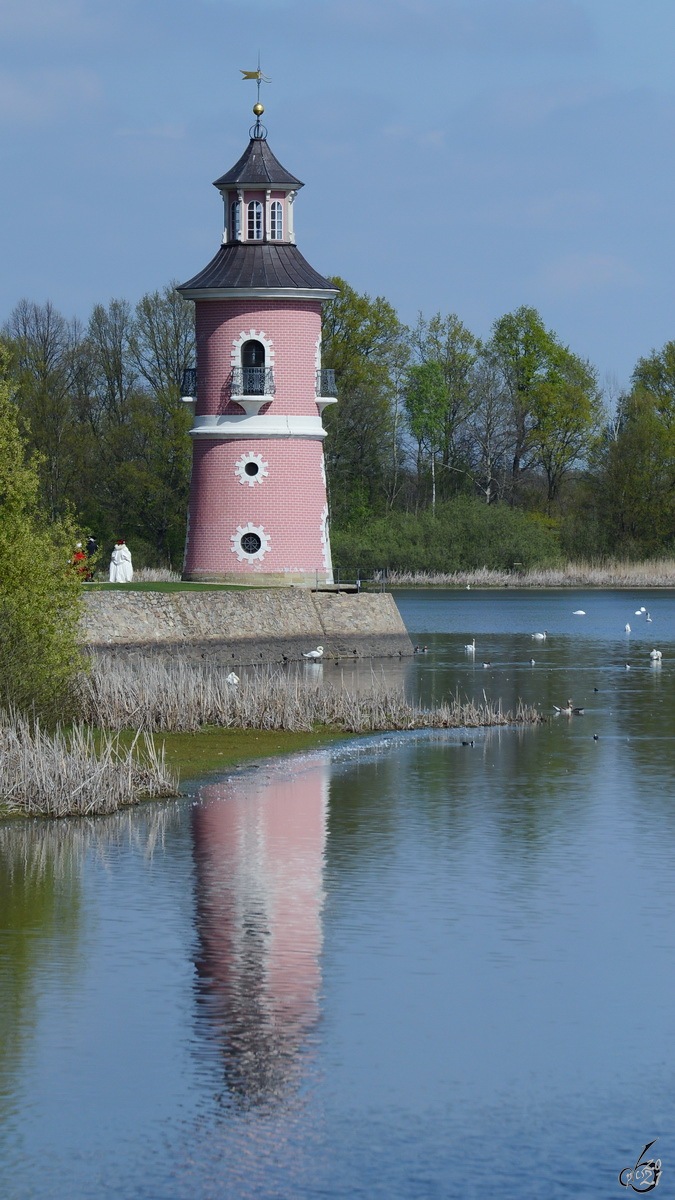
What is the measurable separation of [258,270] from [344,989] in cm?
3611

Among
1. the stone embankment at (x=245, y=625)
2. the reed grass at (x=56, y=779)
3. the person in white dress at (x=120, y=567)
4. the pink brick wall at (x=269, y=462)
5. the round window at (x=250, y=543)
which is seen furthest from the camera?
the round window at (x=250, y=543)

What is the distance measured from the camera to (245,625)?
4300cm

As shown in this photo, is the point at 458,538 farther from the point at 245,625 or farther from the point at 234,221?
the point at 245,625

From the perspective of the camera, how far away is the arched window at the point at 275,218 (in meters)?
48.8

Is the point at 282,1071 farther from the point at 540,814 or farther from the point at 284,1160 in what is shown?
the point at 540,814

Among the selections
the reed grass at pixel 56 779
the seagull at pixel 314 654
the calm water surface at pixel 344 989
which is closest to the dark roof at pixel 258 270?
the seagull at pixel 314 654

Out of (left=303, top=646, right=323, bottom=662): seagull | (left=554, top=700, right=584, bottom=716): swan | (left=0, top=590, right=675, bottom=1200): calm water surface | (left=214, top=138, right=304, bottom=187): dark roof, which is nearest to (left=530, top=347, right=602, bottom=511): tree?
(left=214, top=138, right=304, bottom=187): dark roof

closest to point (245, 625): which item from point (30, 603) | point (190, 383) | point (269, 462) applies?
point (269, 462)

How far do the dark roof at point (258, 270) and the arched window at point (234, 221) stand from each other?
0.20 metres

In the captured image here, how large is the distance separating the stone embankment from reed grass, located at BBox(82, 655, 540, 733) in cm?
948

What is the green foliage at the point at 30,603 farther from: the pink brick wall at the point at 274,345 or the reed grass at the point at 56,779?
the pink brick wall at the point at 274,345

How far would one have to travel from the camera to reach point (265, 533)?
156 feet

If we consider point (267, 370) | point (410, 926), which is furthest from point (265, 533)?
point (410, 926)

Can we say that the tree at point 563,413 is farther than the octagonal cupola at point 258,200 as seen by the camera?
Yes
